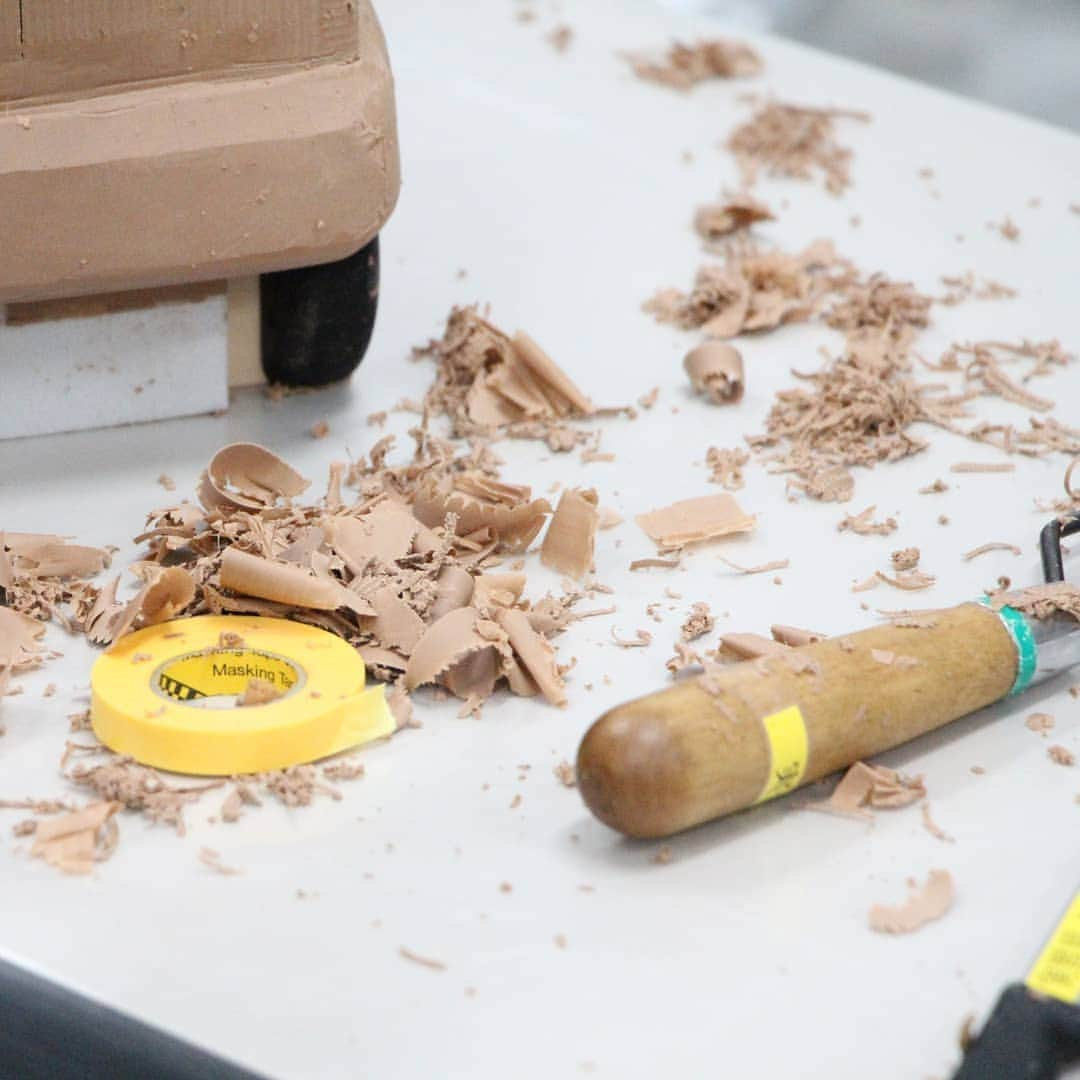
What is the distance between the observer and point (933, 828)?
1.11 metres

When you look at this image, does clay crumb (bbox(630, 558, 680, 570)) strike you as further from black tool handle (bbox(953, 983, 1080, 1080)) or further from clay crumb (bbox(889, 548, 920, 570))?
black tool handle (bbox(953, 983, 1080, 1080))

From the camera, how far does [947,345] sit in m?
1.88

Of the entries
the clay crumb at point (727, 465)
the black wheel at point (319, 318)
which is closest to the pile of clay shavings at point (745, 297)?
the clay crumb at point (727, 465)

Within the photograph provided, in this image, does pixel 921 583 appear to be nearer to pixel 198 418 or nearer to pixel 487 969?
pixel 487 969

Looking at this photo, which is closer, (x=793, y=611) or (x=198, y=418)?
(x=793, y=611)

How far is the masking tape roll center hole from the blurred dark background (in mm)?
2569

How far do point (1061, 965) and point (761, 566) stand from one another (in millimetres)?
522

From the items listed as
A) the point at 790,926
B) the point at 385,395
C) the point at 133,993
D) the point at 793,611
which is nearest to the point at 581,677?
the point at 793,611

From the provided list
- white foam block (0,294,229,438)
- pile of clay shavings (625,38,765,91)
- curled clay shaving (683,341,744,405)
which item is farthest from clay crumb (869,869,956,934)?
pile of clay shavings (625,38,765,91)

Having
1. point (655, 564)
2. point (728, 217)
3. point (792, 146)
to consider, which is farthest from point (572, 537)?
point (792, 146)

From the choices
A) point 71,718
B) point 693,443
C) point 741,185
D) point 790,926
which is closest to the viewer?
point 790,926

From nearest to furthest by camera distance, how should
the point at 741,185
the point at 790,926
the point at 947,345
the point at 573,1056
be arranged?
the point at 573,1056, the point at 790,926, the point at 947,345, the point at 741,185

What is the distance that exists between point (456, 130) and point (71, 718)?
1328 mm

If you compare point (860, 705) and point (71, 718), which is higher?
point (860, 705)
